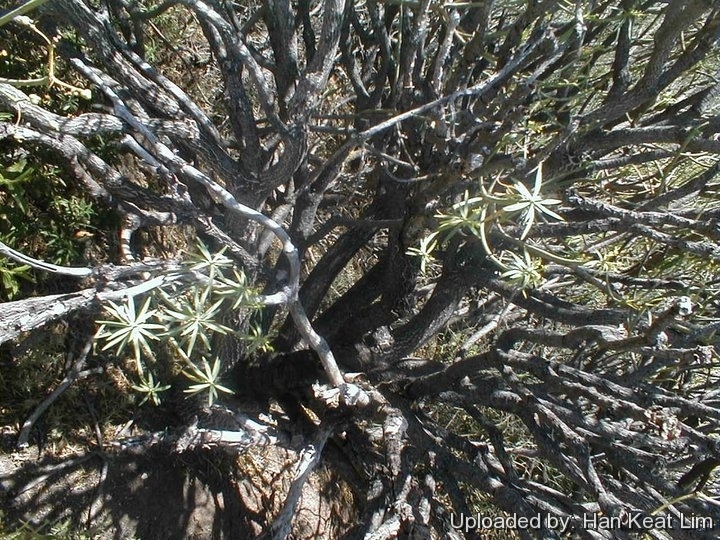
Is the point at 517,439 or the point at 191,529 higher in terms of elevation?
the point at 517,439

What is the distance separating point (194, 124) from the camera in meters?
1.30

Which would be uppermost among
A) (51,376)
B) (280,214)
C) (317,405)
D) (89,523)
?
(280,214)

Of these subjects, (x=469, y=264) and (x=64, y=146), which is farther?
(x=469, y=264)

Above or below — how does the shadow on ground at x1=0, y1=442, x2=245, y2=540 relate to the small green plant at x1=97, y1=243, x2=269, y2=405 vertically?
below

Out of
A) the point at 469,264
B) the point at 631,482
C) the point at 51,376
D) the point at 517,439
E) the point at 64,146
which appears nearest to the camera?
the point at 64,146

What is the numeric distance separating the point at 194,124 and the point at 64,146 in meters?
0.24

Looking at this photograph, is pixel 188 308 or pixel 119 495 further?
pixel 119 495

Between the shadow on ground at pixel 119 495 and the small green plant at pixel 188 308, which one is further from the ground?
the small green plant at pixel 188 308

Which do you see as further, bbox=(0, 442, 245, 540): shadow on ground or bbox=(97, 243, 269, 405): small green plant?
bbox=(0, 442, 245, 540): shadow on ground

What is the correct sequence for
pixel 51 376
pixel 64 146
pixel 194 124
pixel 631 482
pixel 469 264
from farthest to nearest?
pixel 631 482
pixel 51 376
pixel 469 264
pixel 194 124
pixel 64 146

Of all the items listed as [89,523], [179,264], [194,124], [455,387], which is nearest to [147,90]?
[194,124]

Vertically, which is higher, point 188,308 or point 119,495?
point 188,308

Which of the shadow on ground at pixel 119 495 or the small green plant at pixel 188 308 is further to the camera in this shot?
the shadow on ground at pixel 119 495

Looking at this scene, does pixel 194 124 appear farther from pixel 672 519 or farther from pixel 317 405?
pixel 672 519
